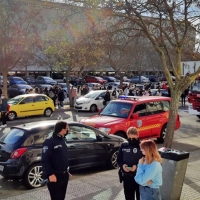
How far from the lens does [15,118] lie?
19.7 m

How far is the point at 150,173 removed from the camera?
4668 millimetres

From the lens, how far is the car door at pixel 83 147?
8367 millimetres

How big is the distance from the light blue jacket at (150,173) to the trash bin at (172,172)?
1.19 metres

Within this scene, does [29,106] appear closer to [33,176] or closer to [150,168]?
[33,176]

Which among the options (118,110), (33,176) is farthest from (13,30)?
(33,176)

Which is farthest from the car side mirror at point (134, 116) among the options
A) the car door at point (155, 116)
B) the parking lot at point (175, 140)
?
the parking lot at point (175, 140)

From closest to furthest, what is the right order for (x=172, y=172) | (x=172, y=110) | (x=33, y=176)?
(x=172, y=172)
(x=33, y=176)
(x=172, y=110)

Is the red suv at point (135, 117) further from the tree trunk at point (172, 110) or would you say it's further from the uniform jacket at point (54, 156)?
the uniform jacket at point (54, 156)

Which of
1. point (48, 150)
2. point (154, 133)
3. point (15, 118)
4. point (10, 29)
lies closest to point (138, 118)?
point (154, 133)

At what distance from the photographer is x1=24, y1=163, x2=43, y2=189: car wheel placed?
7484 mm

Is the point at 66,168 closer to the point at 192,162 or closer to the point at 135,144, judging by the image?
the point at 135,144

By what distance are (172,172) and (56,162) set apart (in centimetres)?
213

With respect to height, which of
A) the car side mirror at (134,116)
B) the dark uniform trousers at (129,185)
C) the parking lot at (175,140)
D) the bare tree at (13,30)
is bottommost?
the parking lot at (175,140)

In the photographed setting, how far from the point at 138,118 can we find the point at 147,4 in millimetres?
4352
